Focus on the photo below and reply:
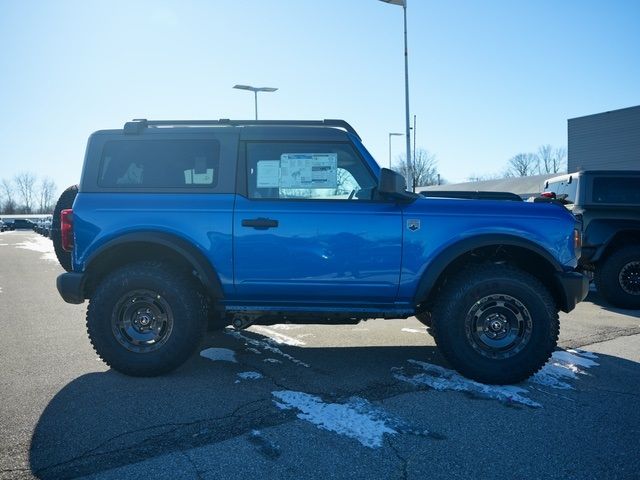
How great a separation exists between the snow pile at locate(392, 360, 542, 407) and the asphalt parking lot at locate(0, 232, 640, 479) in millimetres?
16

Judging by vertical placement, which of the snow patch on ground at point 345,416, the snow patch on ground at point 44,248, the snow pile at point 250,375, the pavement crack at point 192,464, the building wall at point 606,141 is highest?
the building wall at point 606,141

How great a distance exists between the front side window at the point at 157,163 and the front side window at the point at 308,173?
408 millimetres

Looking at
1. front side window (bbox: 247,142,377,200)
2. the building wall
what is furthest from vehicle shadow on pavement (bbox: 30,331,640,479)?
the building wall

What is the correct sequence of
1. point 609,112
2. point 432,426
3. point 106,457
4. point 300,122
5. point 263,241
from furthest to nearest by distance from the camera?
point 609,112
point 300,122
point 263,241
point 432,426
point 106,457

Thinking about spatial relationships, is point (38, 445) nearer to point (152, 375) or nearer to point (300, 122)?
point (152, 375)

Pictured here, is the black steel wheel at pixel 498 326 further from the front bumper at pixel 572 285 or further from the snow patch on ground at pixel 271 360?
the snow patch on ground at pixel 271 360

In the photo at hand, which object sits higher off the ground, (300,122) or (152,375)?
(300,122)

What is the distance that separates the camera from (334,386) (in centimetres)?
366

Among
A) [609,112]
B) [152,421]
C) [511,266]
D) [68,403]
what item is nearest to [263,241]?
[152,421]

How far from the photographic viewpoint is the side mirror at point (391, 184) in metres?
3.64

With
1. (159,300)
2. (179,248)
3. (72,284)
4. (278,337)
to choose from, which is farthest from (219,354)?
(72,284)

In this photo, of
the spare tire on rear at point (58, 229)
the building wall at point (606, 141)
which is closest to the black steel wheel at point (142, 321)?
the spare tire on rear at point (58, 229)

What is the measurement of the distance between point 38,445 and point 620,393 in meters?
4.06

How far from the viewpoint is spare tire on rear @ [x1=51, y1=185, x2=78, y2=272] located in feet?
14.4
